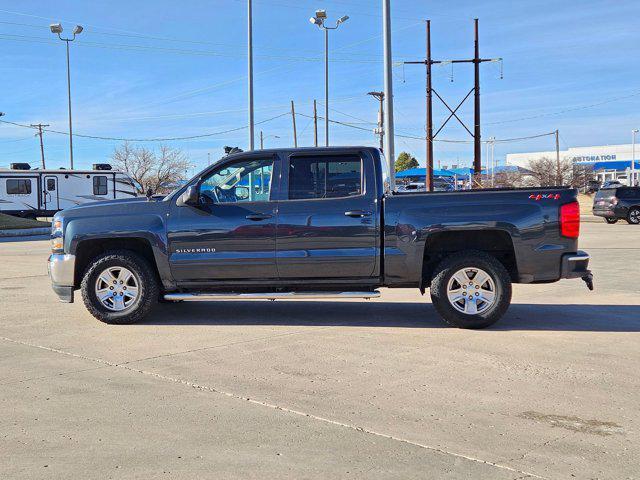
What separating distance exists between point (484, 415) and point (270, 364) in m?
2.14

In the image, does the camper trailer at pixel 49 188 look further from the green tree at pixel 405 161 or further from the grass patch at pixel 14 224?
the green tree at pixel 405 161

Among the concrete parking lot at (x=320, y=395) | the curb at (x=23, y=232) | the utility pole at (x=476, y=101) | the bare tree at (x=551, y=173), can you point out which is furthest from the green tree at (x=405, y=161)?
the concrete parking lot at (x=320, y=395)

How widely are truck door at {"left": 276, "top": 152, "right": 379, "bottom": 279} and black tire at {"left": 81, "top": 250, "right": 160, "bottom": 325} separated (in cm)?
155

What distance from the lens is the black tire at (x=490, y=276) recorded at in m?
7.61

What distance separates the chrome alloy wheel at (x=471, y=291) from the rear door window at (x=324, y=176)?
5.06 ft

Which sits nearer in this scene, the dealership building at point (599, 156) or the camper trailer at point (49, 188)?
the camper trailer at point (49, 188)

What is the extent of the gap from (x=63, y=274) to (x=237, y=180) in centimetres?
233

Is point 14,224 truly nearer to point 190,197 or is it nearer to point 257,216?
point 190,197

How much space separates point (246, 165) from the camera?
8148 millimetres

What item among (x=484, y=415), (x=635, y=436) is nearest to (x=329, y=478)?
(x=484, y=415)

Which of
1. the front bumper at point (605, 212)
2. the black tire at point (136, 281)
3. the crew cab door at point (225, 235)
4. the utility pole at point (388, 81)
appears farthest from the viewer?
the front bumper at point (605, 212)

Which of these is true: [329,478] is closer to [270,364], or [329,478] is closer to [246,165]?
[270,364]

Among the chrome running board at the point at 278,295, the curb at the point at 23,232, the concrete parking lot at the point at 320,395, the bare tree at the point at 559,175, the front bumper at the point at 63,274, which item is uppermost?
the bare tree at the point at 559,175

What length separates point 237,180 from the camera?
320 inches
